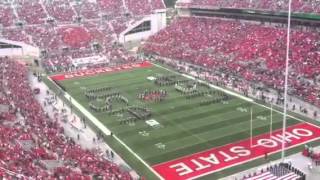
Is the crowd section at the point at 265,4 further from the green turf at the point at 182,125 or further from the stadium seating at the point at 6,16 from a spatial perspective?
the stadium seating at the point at 6,16

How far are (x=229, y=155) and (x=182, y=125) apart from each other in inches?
201

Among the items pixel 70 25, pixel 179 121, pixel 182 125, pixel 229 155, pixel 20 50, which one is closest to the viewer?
pixel 229 155

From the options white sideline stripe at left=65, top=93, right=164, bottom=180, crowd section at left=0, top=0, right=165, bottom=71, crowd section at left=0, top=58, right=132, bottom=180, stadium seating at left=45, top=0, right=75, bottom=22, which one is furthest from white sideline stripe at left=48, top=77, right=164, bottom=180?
stadium seating at left=45, top=0, right=75, bottom=22

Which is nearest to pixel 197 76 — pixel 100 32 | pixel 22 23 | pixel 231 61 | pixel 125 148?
pixel 231 61

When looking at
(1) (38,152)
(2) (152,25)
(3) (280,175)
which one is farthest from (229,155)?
(2) (152,25)

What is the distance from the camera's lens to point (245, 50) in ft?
143

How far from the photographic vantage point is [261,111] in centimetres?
3078

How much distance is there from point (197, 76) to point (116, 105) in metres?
10.1

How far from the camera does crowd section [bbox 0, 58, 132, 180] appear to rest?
714 inches

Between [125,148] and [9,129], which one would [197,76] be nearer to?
[125,148]

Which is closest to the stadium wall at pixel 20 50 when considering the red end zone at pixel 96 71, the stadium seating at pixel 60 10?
the red end zone at pixel 96 71

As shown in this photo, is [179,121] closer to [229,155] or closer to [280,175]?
[229,155]

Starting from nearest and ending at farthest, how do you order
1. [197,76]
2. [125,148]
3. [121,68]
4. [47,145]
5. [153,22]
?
[47,145], [125,148], [197,76], [121,68], [153,22]

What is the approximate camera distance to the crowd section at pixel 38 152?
18125mm
